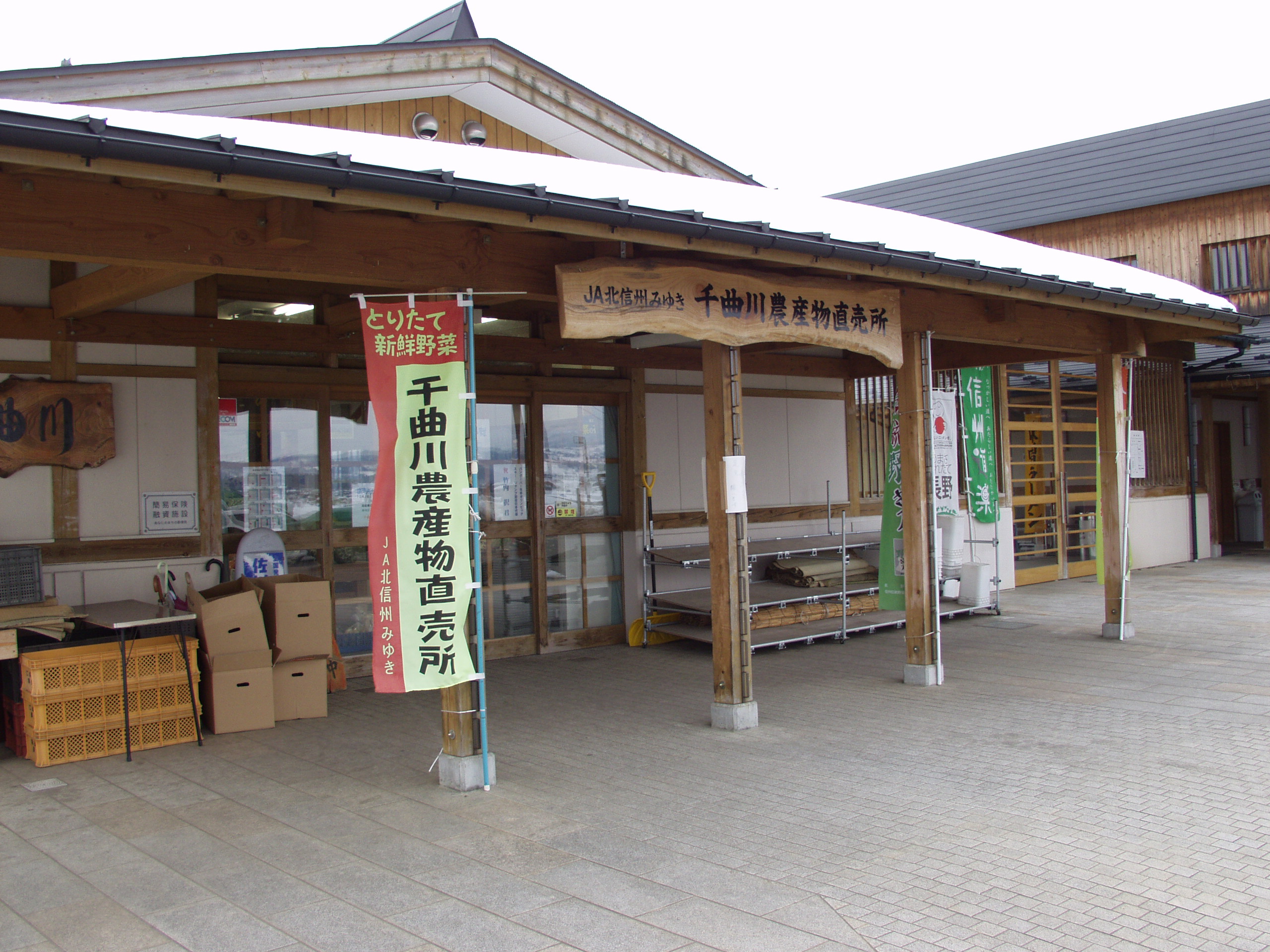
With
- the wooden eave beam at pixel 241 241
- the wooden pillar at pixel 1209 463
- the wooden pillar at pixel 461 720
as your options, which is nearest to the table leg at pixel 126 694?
the wooden pillar at pixel 461 720

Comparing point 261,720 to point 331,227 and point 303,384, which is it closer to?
point 303,384

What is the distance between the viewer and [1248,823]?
189 inches

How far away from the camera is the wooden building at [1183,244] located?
16.8 meters

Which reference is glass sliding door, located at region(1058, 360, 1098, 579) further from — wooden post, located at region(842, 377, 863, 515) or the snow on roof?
the snow on roof

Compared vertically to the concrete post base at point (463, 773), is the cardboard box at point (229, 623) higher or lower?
higher

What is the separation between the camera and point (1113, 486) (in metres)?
10.1

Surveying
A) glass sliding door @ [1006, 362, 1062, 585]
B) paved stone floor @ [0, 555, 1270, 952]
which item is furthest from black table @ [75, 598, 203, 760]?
glass sliding door @ [1006, 362, 1062, 585]

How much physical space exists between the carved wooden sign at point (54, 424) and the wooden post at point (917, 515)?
5949 mm

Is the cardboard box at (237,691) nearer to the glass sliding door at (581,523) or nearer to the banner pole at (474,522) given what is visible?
the banner pole at (474,522)

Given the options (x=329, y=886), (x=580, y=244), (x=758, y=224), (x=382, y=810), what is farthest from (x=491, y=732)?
(x=758, y=224)

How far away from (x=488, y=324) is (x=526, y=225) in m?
4.53

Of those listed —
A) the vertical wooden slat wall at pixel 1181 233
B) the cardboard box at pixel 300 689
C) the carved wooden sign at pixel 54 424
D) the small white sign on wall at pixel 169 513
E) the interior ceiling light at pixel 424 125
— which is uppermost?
the vertical wooden slat wall at pixel 1181 233

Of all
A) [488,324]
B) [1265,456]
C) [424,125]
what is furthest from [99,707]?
[1265,456]

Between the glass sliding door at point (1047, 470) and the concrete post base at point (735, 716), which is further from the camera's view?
the glass sliding door at point (1047, 470)
